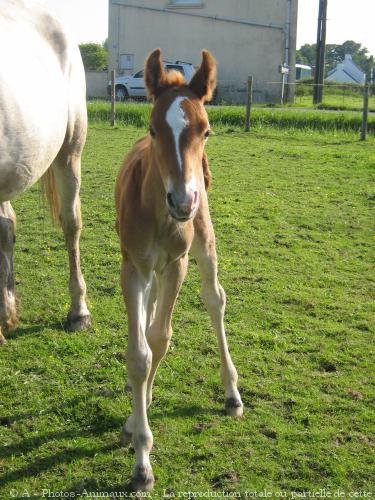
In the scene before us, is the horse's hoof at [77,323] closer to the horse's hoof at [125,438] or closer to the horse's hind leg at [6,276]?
the horse's hind leg at [6,276]

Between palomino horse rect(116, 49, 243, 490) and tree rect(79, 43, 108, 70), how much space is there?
46.0 meters

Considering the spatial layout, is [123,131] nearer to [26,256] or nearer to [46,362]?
[26,256]

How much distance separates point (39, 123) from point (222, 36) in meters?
27.4

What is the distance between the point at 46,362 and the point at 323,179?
626 cm

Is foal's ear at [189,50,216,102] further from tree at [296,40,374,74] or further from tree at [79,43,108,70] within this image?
tree at [296,40,374,74]

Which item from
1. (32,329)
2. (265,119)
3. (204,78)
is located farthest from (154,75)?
(265,119)

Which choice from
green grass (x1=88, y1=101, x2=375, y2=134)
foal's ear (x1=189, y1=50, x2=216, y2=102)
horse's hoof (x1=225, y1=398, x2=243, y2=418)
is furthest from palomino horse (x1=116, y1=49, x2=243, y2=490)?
green grass (x1=88, y1=101, x2=375, y2=134)

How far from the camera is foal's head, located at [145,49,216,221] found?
8.57 ft

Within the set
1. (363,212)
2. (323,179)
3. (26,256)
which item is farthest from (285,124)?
(26,256)

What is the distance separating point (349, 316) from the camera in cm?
477

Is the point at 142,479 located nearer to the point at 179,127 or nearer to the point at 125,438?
the point at 125,438

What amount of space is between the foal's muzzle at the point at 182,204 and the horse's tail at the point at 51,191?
2.46 m

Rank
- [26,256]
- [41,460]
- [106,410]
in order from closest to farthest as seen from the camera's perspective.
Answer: [41,460], [106,410], [26,256]

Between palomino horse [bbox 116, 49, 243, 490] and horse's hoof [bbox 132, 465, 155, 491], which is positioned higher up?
palomino horse [bbox 116, 49, 243, 490]
